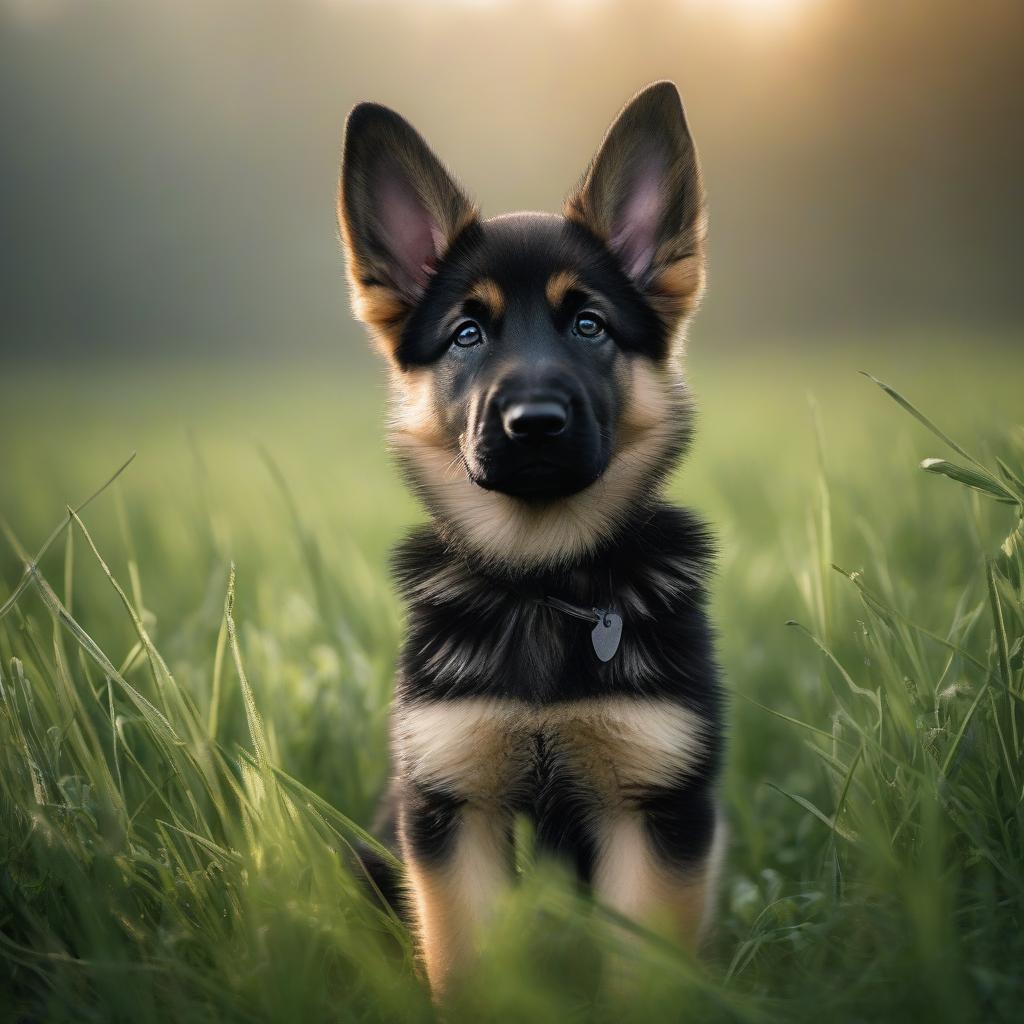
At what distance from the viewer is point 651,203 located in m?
3.13

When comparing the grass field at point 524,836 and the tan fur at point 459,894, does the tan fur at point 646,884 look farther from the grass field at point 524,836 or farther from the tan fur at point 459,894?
the tan fur at point 459,894

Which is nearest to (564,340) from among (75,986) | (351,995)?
(351,995)

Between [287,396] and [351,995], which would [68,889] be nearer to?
[351,995]

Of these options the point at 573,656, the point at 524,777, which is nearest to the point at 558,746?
the point at 524,777

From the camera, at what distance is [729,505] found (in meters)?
6.83

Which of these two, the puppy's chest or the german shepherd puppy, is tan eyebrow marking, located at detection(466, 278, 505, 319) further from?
the puppy's chest

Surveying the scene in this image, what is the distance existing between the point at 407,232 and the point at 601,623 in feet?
4.95

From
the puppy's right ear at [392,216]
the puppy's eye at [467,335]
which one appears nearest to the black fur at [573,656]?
the puppy's eye at [467,335]

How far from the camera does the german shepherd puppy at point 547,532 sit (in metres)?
2.45

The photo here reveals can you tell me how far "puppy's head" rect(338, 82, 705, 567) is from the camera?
2.86 meters

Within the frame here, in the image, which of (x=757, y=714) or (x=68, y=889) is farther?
(x=757, y=714)

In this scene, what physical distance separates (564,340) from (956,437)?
4.78 m

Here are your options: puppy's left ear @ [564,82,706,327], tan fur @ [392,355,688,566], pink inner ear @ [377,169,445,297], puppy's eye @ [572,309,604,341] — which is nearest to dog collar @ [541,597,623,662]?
tan fur @ [392,355,688,566]

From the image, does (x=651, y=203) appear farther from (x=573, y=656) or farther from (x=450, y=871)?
(x=450, y=871)
